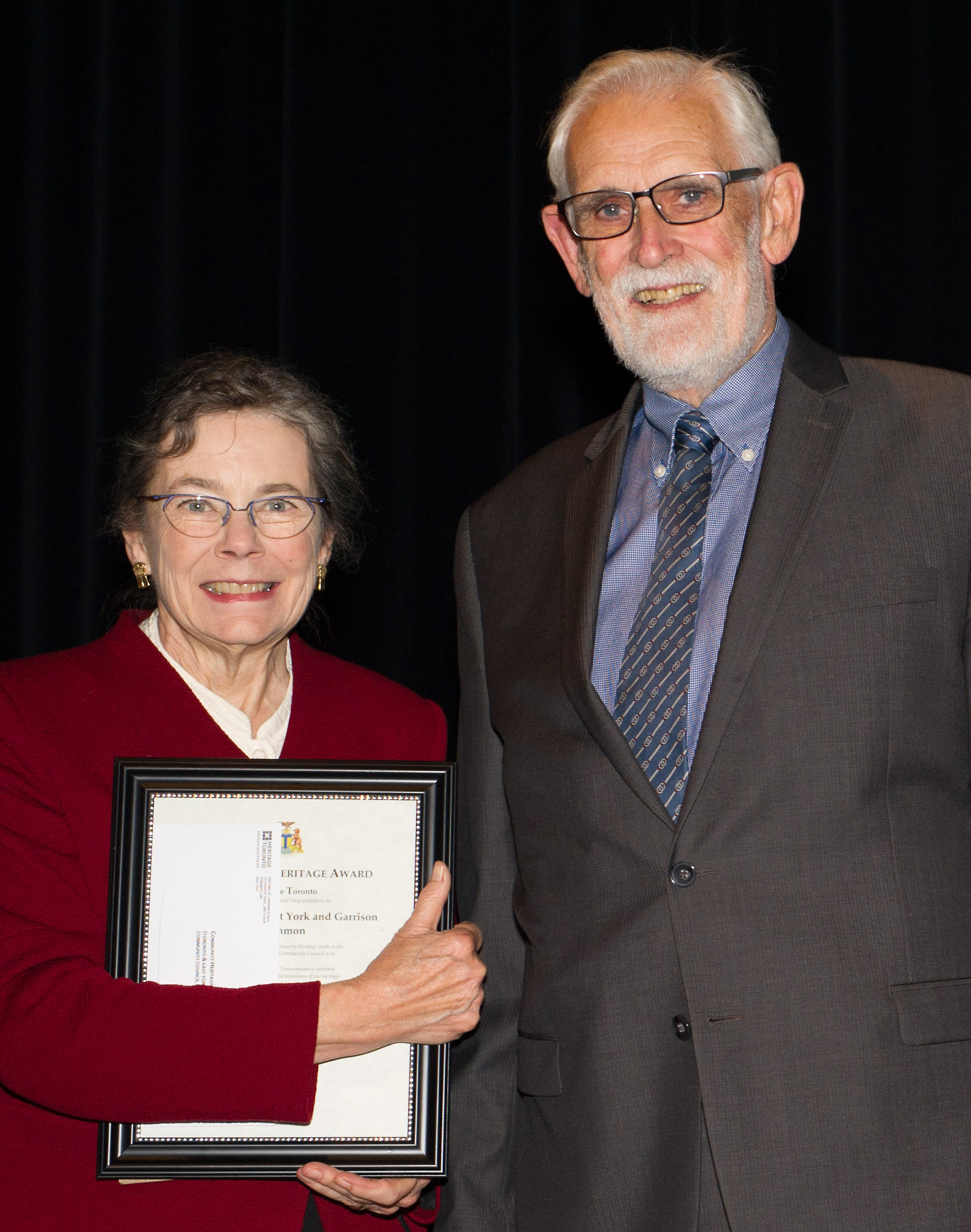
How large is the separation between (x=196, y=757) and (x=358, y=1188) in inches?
26.1

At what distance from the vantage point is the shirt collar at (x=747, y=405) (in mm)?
2000

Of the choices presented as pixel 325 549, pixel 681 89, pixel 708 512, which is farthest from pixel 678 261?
pixel 325 549

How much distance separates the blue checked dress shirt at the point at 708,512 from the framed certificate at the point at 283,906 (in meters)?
0.35

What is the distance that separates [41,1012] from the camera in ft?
5.90

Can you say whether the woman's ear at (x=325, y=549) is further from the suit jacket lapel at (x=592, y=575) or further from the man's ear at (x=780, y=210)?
the man's ear at (x=780, y=210)

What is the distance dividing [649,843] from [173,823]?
2.16ft

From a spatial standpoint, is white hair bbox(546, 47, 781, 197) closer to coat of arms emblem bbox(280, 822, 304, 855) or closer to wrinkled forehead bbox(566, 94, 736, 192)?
wrinkled forehead bbox(566, 94, 736, 192)

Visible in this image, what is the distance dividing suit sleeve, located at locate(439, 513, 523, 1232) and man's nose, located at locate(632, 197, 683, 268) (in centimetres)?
66

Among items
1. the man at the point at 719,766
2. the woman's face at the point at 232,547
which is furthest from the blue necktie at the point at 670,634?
the woman's face at the point at 232,547

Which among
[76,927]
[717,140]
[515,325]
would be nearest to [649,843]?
[76,927]

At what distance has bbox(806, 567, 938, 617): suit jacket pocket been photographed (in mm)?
1738

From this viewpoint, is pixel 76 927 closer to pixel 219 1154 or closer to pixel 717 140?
pixel 219 1154

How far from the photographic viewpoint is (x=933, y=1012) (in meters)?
1.66

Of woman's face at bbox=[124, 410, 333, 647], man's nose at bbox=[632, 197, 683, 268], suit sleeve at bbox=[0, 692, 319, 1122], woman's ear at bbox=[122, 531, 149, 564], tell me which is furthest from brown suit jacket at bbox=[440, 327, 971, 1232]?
woman's ear at bbox=[122, 531, 149, 564]
